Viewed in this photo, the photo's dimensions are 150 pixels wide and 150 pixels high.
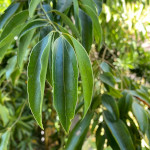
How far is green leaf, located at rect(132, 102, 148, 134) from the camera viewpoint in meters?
0.58

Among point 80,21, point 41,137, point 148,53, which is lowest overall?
point 41,137

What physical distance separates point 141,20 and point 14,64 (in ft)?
1.97

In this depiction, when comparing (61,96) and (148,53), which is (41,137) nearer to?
(148,53)

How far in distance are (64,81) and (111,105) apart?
0.86ft

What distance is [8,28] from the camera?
1.75 feet

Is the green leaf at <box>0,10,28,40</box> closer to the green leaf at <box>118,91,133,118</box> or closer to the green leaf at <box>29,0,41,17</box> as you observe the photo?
the green leaf at <box>29,0,41,17</box>

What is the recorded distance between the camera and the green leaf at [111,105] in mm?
598

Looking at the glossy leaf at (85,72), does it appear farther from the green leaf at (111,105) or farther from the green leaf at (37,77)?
the green leaf at (111,105)

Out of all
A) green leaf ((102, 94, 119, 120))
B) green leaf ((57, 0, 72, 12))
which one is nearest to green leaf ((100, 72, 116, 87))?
green leaf ((102, 94, 119, 120))

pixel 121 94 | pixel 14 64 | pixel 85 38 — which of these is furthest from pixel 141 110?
pixel 14 64

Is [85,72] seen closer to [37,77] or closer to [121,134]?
[37,77]

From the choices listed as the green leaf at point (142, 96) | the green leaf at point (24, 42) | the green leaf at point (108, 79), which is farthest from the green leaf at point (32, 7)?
the green leaf at point (142, 96)

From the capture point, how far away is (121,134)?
0.56 m

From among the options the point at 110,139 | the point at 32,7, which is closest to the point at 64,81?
the point at 32,7
